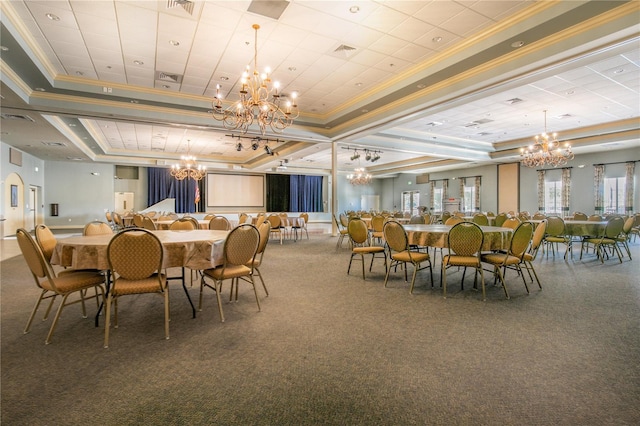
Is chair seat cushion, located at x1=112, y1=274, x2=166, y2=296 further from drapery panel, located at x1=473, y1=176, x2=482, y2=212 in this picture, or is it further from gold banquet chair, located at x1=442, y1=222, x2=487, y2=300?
drapery panel, located at x1=473, y1=176, x2=482, y2=212

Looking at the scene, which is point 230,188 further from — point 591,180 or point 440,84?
point 591,180

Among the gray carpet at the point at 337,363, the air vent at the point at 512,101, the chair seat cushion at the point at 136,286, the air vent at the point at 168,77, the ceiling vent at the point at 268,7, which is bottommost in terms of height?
the gray carpet at the point at 337,363

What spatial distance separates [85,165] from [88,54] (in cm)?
1200

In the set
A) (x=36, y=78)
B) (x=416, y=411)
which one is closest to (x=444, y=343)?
(x=416, y=411)

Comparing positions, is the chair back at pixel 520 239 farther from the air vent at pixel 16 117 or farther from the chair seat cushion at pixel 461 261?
the air vent at pixel 16 117

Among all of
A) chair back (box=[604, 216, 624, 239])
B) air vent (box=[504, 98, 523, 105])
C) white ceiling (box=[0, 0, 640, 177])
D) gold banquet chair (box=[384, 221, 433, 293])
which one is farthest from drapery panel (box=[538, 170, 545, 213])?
gold banquet chair (box=[384, 221, 433, 293])

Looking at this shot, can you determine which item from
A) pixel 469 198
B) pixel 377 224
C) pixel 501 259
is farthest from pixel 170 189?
pixel 501 259

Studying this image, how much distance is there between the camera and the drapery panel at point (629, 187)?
12.2 metres

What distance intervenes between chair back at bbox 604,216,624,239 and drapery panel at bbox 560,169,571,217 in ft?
29.1

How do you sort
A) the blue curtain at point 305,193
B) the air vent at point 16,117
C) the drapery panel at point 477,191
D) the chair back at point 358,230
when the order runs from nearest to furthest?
1. the chair back at point 358,230
2. the air vent at point 16,117
3. the drapery panel at point 477,191
4. the blue curtain at point 305,193

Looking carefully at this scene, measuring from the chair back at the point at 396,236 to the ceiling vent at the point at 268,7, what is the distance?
10.8 ft

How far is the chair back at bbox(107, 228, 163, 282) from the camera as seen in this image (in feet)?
8.70

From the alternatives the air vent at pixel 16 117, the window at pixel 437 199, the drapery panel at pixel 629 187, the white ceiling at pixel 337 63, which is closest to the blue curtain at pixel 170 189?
the white ceiling at pixel 337 63

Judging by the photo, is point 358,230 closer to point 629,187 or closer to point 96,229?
point 96,229
